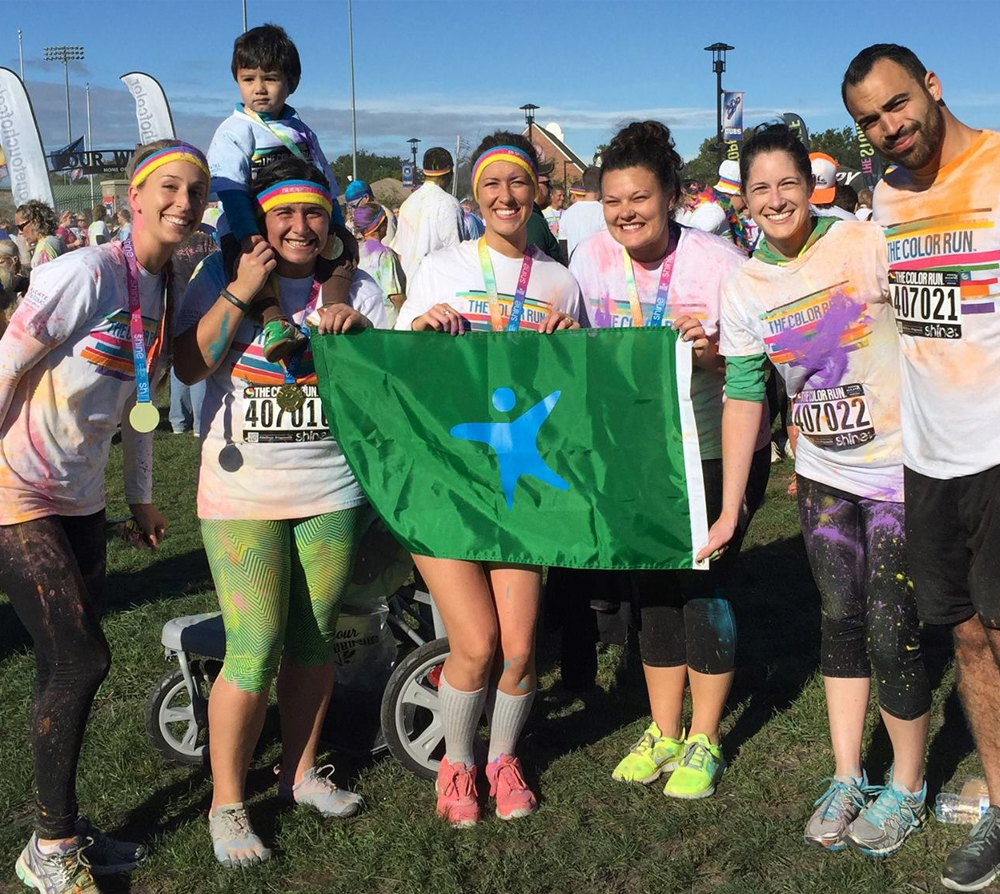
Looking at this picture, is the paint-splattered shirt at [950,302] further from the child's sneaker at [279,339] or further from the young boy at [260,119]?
the young boy at [260,119]

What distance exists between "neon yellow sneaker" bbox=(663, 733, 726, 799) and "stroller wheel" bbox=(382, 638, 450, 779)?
88cm

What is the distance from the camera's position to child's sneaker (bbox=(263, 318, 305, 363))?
3.47m

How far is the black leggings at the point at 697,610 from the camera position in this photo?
3996 mm

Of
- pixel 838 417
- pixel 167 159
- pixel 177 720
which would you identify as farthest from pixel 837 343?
pixel 177 720

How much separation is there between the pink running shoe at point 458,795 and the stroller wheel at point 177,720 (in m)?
1.02

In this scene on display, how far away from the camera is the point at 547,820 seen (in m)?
3.93

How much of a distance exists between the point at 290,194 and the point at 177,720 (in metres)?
2.16

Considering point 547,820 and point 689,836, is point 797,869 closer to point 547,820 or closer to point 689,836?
point 689,836

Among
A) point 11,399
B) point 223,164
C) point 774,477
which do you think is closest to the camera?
point 11,399

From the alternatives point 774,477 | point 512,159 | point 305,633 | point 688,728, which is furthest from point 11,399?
point 774,477

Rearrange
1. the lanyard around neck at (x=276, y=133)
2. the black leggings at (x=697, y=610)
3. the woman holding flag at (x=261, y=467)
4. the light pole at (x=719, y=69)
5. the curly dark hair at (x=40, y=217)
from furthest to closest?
1. the light pole at (x=719, y=69)
2. the curly dark hair at (x=40, y=217)
3. the lanyard around neck at (x=276, y=133)
4. the black leggings at (x=697, y=610)
5. the woman holding flag at (x=261, y=467)

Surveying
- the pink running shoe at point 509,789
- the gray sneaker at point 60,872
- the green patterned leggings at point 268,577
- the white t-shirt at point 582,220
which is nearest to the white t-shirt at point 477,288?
the green patterned leggings at point 268,577

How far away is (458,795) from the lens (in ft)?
12.8

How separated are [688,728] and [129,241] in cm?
287
